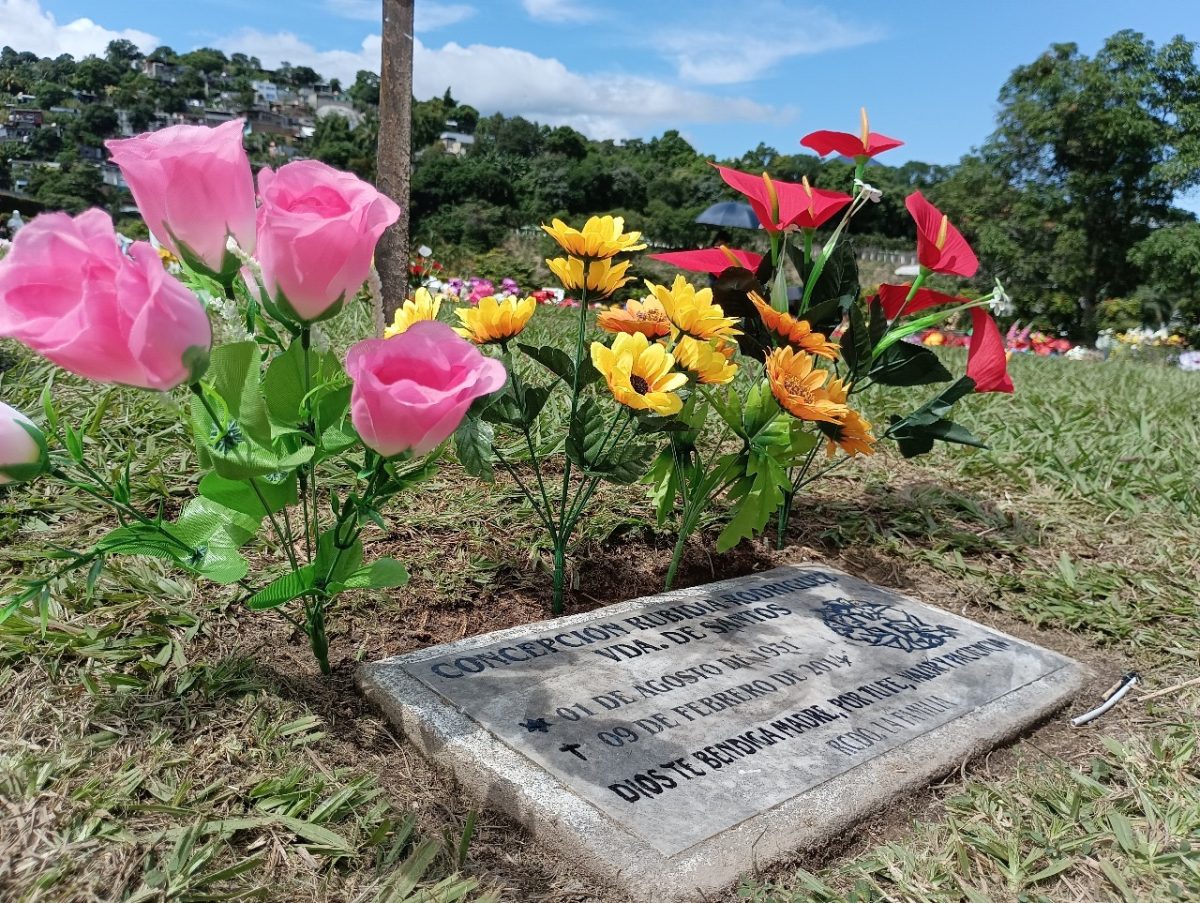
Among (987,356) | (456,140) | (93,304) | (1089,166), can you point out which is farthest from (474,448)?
(456,140)

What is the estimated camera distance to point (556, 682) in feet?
4.64

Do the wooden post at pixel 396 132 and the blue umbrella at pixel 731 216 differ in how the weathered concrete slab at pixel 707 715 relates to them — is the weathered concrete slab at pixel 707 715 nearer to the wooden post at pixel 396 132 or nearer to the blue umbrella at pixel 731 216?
the wooden post at pixel 396 132

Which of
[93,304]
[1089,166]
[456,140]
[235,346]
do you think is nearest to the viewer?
[93,304]

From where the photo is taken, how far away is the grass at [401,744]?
1035 millimetres

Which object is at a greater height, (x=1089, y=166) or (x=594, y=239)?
(x=1089, y=166)

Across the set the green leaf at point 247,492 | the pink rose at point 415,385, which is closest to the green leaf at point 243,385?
the green leaf at point 247,492

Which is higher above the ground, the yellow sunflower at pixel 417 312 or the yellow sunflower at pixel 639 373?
the yellow sunflower at pixel 417 312

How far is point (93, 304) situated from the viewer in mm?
844

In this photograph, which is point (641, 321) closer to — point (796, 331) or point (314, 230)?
point (796, 331)

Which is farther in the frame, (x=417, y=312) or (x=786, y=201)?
(x=786, y=201)

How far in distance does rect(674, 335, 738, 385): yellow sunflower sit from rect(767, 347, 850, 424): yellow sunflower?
0.09 m

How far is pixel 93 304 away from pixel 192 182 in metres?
0.21

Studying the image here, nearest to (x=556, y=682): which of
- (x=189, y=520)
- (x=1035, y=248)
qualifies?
(x=189, y=520)

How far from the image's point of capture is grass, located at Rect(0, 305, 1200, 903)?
3.40 feet
